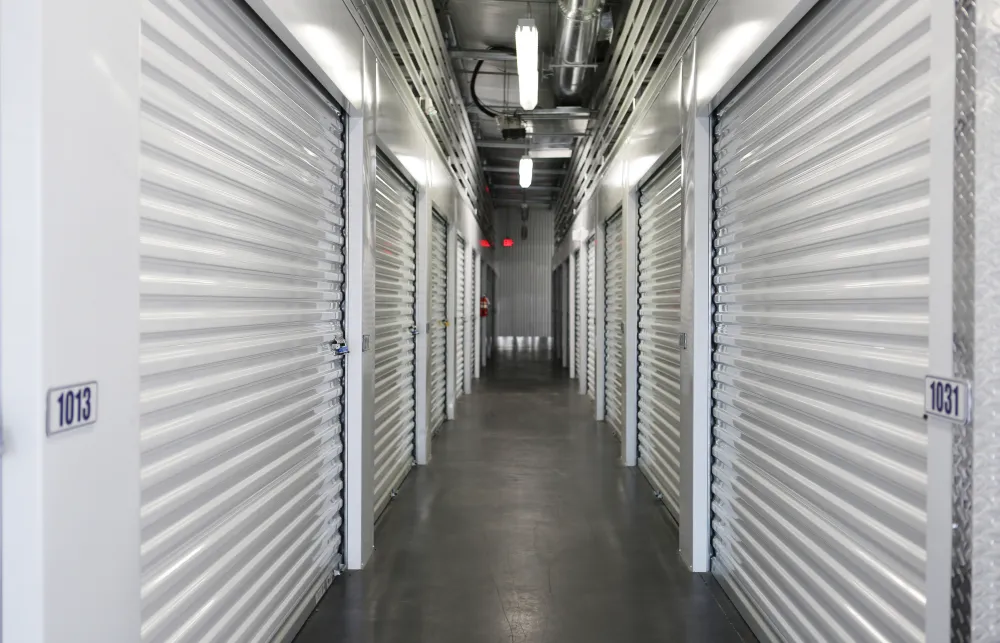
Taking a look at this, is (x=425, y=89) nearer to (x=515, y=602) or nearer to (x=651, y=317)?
(x=651, y=317)

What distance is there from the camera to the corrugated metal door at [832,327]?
1776 mm

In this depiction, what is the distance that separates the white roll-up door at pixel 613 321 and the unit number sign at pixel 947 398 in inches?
199

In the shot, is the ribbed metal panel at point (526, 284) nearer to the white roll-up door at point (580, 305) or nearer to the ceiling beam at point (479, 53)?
the white roll-up door at point (580, 305)

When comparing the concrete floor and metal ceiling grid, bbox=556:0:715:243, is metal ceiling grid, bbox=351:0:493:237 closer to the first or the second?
metal ceiling grid, bbox=556:0:715:243

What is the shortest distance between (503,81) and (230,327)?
7.86m

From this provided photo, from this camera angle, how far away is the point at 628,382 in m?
5.79

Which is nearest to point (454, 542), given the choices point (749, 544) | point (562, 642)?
point (562, 642)

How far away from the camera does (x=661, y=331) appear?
484 cm

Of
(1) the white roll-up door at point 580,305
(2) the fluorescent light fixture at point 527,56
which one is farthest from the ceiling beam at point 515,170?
(2) the fluorescent light fixture at point 527,56

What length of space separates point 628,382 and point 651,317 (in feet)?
2.83

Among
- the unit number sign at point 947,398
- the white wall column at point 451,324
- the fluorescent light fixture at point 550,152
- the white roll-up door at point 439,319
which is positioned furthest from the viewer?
the fluorescent light fixture at point 550,152

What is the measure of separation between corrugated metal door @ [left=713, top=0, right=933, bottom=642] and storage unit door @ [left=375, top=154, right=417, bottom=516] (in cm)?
237

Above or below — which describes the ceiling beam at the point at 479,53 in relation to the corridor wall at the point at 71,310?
above

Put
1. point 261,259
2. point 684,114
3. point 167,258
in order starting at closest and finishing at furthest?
point 167,258 < point 261,259 < point 684,114
